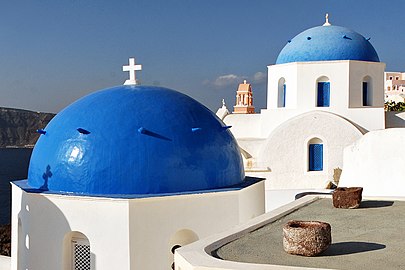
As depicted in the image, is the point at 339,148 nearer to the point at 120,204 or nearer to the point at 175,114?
the point at 175,114

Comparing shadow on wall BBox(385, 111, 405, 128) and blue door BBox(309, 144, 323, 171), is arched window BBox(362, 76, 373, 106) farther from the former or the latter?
blue door BBox(309, 144, 323, 171)

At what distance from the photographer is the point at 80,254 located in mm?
8984

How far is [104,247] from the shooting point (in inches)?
338

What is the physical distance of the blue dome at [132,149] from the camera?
29.6 ft

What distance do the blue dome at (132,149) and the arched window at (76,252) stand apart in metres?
0.77

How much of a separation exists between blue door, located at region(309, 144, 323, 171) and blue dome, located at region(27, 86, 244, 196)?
9927 millimetres

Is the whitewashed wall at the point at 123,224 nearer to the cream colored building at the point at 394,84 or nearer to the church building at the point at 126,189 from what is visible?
the church building at the point at 126,189

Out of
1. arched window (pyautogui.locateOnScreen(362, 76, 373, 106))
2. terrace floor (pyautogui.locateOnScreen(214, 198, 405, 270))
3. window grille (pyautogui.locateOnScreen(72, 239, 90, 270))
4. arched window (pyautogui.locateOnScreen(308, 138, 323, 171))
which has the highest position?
arched window (pyautogui.locateOnScreen(362, 76, 373, 106))

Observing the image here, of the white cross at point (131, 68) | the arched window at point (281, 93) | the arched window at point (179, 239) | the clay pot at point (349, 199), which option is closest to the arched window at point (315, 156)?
the arched window at point (281, 93)

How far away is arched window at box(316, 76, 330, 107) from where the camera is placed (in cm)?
2073

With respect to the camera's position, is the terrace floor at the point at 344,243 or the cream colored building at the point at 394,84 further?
the cream colored building at the point at 394,84

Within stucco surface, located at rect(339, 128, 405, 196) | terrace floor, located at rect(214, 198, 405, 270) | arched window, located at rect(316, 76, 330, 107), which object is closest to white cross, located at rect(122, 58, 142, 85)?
terrace floor, located at rect(214, 198, 405, 270)

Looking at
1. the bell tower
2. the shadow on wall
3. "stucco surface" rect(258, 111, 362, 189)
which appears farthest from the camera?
the bell tower

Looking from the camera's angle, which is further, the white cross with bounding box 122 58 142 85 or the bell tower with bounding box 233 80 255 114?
the bell tower with bounding box 233 80 255 114
